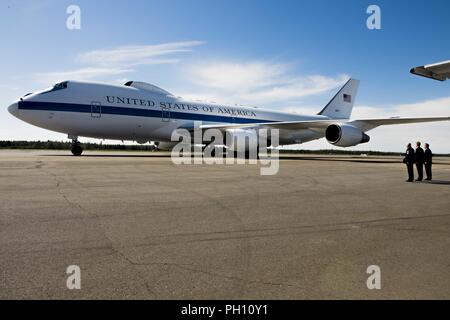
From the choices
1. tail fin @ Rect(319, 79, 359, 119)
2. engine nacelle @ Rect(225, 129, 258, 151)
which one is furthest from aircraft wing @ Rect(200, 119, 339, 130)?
tail fin @ Rect(319, 79, 359, 119)

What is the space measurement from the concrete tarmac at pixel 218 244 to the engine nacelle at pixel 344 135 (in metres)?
15.2

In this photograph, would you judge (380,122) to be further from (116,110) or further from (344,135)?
(116,110)

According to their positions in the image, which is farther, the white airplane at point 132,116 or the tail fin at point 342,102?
the tail fin at point 342,102

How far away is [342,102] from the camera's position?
122ft

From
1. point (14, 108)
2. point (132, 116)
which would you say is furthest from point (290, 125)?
point (14, 108)

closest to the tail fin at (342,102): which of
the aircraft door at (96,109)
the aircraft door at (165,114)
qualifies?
the aircraft door at (165,114)

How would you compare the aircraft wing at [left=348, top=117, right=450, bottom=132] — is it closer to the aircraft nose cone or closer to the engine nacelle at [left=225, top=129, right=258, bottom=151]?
the engine nacelle at [left=225, top=129, right=258, bottom=151]

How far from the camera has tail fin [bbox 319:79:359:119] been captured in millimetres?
36719

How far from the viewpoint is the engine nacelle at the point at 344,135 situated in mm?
22688

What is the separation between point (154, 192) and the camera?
792 cm

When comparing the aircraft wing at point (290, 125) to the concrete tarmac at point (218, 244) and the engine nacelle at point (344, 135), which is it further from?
the concrete tarmac at point (218, 244)

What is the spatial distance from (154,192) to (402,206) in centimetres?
498
